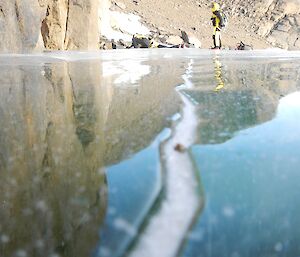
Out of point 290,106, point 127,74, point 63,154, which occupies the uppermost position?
point 63,154

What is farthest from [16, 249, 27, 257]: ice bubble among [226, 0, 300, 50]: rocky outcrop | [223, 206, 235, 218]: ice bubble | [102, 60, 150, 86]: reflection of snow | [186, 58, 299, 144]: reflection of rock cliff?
[226, 0, 300, 50]: rocky outcrop

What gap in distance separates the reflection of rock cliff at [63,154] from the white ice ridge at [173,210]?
11 centimetres

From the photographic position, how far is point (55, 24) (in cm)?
1139

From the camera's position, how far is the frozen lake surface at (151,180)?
86cm

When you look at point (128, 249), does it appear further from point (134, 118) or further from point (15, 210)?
point (134, 118)

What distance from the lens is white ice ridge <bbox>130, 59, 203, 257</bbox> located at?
2.72 feet

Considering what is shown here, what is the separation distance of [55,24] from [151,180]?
10.9m

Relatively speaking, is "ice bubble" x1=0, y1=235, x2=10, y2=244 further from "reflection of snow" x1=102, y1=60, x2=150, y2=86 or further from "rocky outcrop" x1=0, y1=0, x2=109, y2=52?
"rocky outcrop" x1=0, y1=0, x2=109, y2=52

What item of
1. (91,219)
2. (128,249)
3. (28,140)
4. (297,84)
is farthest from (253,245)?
(297,84)

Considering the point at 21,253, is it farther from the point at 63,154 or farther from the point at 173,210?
the point at 63,154

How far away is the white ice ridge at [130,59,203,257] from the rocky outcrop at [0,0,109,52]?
7.74 m

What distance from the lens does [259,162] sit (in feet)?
4.21

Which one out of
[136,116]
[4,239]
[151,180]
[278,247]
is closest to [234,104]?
[136,116]

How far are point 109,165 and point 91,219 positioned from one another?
360mm
